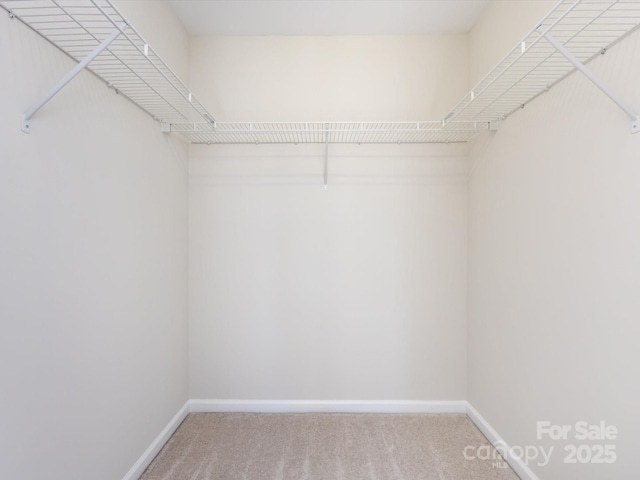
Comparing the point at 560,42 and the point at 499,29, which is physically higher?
the point at 499,29

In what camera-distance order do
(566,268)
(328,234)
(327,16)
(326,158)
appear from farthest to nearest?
(328,234) → (326,158) → (327,16) → (566,268)

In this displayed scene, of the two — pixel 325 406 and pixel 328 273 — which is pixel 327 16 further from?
pixel 325 406

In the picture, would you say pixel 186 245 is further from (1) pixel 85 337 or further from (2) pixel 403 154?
(2) pixel 403 154

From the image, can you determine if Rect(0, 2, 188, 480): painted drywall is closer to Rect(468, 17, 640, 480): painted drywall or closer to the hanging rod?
the hanging rod

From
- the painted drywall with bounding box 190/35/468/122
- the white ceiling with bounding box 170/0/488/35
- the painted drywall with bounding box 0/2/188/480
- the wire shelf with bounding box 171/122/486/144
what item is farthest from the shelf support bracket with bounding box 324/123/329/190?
the painted drywall with bounding box 0/2/188/480

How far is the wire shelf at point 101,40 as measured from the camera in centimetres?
99

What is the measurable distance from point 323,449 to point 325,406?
1.25ft

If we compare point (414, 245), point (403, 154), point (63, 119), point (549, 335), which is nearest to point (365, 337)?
point (414, 245)

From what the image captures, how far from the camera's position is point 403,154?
2234 millimetres

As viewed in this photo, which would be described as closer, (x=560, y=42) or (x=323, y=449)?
(x=560, y=42)

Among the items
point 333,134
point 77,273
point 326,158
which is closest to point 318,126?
point 333,134

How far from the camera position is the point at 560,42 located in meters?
1.31

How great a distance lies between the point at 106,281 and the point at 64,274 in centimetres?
23

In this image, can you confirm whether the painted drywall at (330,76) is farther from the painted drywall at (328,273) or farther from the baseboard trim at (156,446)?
the baseboard trim at (156,446)
